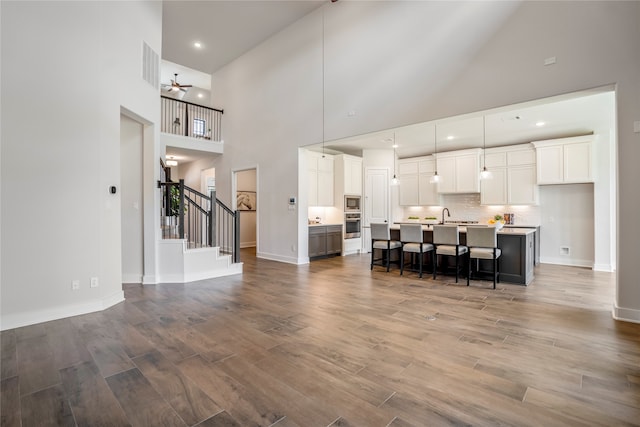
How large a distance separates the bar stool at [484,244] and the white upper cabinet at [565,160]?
10.5 ft

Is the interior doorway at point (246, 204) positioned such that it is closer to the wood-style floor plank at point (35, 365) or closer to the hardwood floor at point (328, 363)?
the hardwood floor at point (328, 363)

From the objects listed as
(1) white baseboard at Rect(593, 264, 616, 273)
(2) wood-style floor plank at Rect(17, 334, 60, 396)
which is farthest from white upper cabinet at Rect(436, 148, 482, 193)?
(2) wood-style floor plank at Rect(17, 334, 60, 396)

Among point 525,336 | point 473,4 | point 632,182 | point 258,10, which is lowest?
point 525,336

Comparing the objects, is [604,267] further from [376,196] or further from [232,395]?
[232,395]

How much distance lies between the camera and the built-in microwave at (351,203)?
27.9 ft

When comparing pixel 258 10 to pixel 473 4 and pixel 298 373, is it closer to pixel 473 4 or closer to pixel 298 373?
pixel 473 4

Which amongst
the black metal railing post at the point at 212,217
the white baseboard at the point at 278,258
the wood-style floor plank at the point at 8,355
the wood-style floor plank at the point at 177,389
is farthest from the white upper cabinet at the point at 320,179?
the wood-style floor plank at the point at 8,355

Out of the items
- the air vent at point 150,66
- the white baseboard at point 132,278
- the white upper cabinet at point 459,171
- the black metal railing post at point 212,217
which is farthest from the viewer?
the white upper cabinet at point 459,171

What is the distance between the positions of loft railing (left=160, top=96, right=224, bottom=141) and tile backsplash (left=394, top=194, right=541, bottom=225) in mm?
6092

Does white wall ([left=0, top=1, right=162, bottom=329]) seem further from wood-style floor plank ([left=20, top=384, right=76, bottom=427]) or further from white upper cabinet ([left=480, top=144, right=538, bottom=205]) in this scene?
white upper cabinet ([left=480, top=144, right=538, bottom=205])

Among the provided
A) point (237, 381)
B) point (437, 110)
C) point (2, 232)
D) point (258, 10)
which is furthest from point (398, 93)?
point (2, 232)

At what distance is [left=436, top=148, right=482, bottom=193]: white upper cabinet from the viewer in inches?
319

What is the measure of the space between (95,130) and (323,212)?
5.81m

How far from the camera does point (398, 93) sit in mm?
5320
